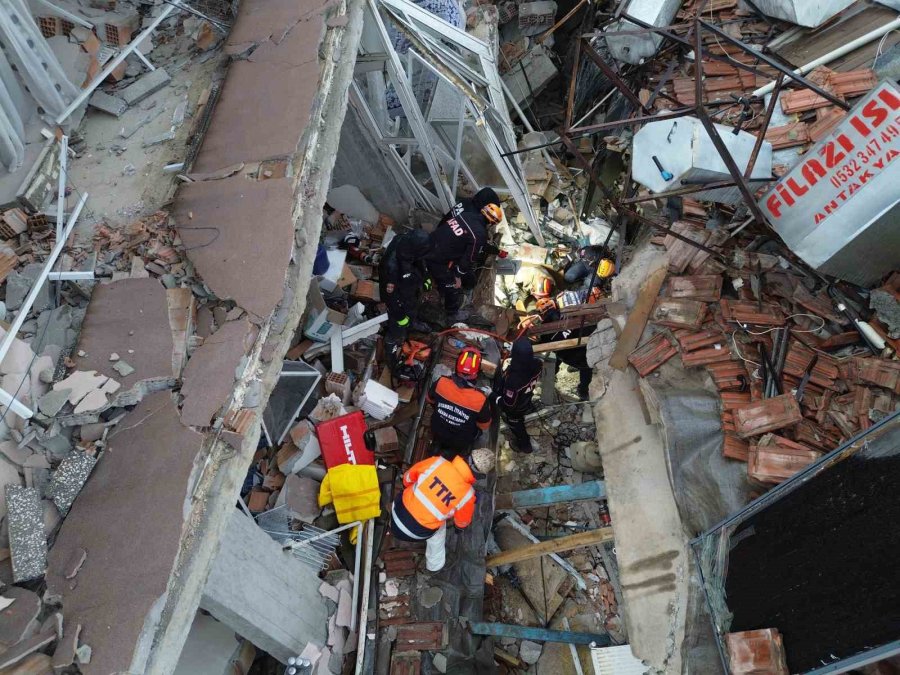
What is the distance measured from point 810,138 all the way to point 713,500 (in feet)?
12.5

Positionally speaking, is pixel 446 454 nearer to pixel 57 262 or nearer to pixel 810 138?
pixel 57 262

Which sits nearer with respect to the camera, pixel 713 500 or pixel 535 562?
pixel 713 500

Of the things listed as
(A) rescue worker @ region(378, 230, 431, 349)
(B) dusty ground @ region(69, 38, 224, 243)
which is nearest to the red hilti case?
(A) rescue worker @ region(378, 230, 431, 349)

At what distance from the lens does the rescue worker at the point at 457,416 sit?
6492 millimetres

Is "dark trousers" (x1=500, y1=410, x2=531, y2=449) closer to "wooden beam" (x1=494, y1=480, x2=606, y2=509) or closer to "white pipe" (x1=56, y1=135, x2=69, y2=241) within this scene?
"wooden beam" (x1=494, y1=480, x2=606, y2=509)

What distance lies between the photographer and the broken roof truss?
22.7ft

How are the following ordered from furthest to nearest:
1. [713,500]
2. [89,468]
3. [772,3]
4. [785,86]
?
[772,3]
[785,86]
[713,500]
[89,468]

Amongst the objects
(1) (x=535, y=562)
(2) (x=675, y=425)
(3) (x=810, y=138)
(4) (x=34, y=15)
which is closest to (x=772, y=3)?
(3) (x=810, y=138)

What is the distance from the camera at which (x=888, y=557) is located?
10.7ft

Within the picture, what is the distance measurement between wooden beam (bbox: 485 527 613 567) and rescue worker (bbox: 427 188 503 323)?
132 inches

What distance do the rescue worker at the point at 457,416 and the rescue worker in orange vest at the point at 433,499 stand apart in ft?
2.47

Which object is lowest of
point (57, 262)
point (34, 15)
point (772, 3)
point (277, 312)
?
point (772, 3)

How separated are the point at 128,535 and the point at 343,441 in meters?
3.04

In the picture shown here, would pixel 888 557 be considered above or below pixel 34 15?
below
